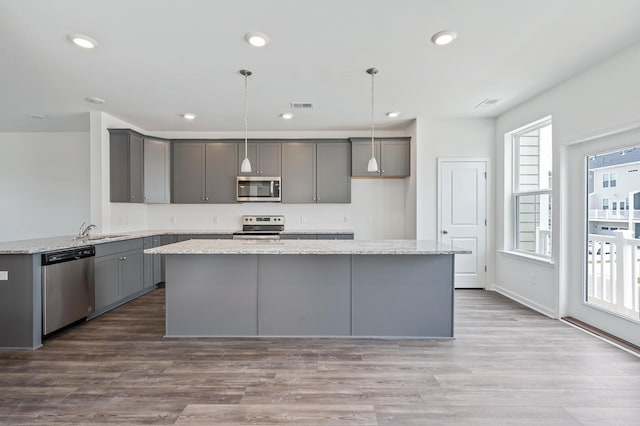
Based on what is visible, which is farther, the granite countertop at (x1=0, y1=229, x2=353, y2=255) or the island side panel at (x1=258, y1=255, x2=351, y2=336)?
the island side panel at (x1=258, y1=255, x2=351, y2=336)

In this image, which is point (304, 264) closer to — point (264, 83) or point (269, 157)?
point (264, 83)

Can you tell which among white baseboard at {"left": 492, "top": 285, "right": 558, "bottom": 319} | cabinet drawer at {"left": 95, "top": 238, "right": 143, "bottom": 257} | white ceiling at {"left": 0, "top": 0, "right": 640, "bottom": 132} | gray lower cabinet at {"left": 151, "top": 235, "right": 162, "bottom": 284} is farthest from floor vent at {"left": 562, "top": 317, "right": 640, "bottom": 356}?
gray lower cabinet at {"left": 151, "top": 235, "right": 162, "bottom": 284}

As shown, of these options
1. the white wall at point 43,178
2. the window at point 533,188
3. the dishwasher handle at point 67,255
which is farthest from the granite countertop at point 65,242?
the window at point 533,188

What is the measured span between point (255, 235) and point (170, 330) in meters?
2.28

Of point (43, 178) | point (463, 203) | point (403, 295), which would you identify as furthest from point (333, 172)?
point (43, 178)

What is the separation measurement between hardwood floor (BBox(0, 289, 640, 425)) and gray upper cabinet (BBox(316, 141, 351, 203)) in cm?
277

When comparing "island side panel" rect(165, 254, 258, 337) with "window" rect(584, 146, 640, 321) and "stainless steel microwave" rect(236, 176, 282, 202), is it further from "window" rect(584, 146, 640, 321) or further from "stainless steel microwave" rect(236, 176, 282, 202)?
"window" rect(584, 146, 640, 321)

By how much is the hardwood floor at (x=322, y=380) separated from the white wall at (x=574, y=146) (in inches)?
17.1

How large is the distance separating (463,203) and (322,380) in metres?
3.61

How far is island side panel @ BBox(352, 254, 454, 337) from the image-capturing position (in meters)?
2.99

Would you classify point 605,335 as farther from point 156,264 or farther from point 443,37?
point 156,264

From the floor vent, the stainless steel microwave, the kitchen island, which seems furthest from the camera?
the stainless steel microwave

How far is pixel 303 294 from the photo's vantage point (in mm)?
3027

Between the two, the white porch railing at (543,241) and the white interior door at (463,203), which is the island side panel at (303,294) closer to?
the white interior door at (463,203)
